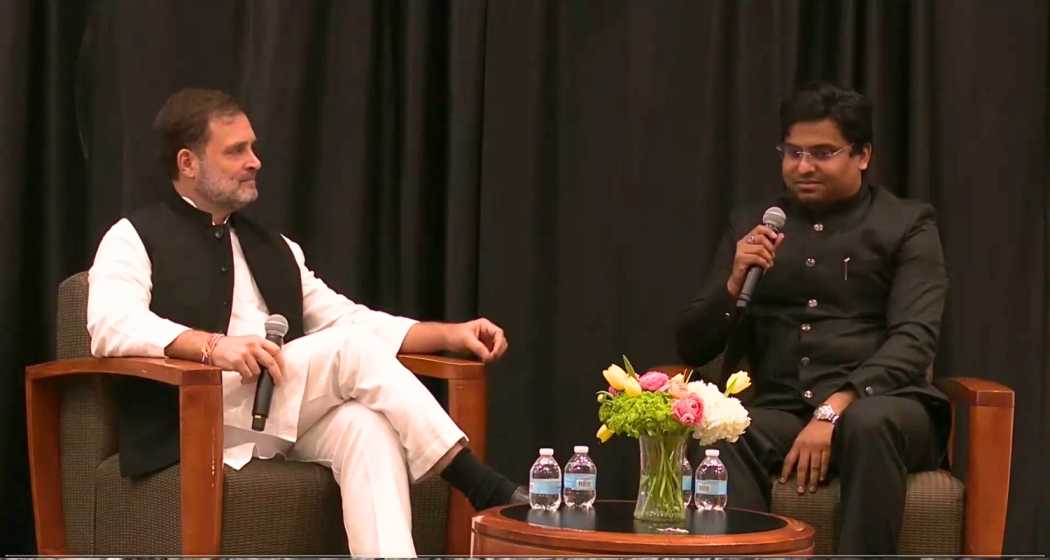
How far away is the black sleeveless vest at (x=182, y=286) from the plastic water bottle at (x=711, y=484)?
1098 millimetres

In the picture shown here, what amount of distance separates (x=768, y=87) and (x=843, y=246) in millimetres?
693

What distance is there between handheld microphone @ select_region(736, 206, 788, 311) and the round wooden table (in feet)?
2.30

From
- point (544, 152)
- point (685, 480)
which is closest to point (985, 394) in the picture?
point (685, 480)

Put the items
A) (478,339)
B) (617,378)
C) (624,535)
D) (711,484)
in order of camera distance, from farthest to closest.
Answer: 1. (478,339)
2. (711,484)
3. (617,378)
4. (624,535)

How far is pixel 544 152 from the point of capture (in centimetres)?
423

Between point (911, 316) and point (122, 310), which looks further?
point (911, 316)

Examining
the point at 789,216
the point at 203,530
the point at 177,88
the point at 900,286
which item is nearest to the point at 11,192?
the point at 177,88

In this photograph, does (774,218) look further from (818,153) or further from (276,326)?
(276,326)

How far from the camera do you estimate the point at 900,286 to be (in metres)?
3.54

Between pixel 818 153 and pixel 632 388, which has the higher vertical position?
pixel 818 153

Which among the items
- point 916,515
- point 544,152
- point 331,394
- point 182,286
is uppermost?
point 544,152

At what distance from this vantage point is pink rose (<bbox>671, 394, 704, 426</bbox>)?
8.82 feet

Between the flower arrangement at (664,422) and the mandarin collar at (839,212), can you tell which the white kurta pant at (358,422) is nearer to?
the flower arrangement at (664,422)

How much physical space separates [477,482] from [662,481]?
554mm
